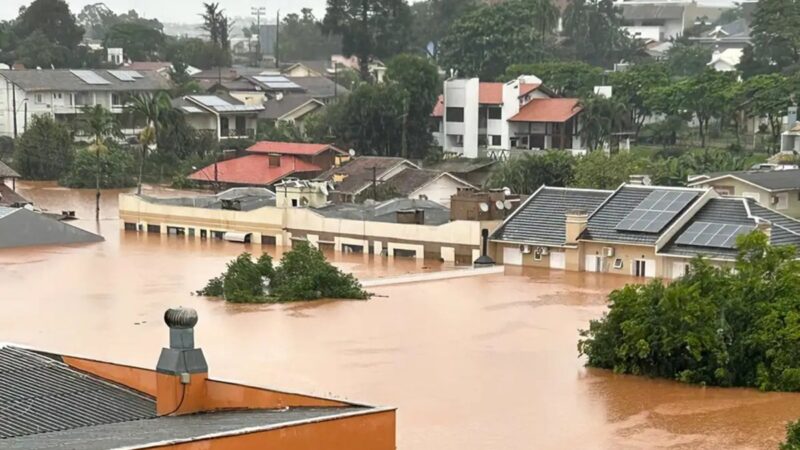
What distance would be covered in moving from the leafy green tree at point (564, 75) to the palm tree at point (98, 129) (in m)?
15.1

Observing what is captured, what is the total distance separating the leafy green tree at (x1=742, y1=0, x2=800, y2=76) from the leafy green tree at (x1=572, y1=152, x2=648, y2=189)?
71.8 ft

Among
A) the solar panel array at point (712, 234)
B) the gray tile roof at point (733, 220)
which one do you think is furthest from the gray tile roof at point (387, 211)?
the solar panel array at point (712, 234)

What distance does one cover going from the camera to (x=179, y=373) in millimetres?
17203

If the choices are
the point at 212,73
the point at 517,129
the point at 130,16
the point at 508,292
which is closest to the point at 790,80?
the point at 517,129

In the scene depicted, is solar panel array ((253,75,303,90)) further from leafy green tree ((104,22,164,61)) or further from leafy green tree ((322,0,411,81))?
leafy green tree ((104,22,164,61))

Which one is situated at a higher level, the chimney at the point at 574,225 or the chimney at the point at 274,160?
the chimney at the point at 274,160

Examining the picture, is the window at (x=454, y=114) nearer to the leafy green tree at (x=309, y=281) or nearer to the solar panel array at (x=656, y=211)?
the solar panel array at (x=656, y=211)

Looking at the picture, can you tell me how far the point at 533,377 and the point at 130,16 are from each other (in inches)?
4879

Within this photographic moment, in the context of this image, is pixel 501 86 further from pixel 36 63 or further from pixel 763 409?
pixel 763 409

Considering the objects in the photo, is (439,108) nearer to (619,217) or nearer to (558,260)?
(558,260)

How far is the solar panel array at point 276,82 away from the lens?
73.5 metres

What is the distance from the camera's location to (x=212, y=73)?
79.4 m

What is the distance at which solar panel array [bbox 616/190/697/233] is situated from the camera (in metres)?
34.4

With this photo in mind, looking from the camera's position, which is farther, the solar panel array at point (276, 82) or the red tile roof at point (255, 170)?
the solar panel array at point (276, 82)
